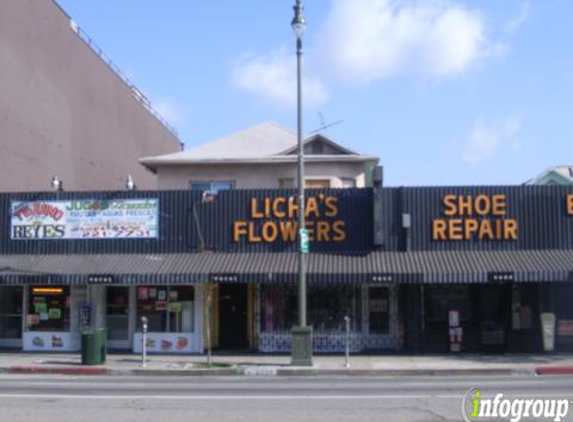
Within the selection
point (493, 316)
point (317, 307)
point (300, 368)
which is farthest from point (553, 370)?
point (317, 307)

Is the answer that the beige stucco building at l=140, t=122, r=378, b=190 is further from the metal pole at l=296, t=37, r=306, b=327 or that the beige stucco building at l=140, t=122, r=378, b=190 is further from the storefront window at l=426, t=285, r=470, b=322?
the metal pole at l=296, t=37, r=306, b=327

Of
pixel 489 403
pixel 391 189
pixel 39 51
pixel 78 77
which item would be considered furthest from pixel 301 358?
pixel 78 77

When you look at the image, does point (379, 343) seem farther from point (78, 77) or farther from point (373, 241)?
point (78, 77)

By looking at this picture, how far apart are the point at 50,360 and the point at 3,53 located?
13974 millimetres

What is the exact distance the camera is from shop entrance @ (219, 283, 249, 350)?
24.8 metres

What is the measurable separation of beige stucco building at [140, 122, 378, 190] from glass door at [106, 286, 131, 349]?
5561mm

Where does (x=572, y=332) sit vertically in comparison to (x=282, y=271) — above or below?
below

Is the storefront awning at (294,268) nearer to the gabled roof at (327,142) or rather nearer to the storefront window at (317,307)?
the storefront window at (317,307)

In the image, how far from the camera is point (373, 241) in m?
23.0

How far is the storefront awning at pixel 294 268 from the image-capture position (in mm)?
21531

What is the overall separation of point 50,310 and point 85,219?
10.4ft

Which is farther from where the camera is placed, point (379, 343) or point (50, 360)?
point (379, 343)

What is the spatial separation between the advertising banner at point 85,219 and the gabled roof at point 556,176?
18.8 meters

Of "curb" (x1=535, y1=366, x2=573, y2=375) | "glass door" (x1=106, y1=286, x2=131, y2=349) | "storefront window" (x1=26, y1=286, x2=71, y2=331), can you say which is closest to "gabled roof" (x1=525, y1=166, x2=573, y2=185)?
"curb" (x1=535, y1=366, x2=573, y2=375)
